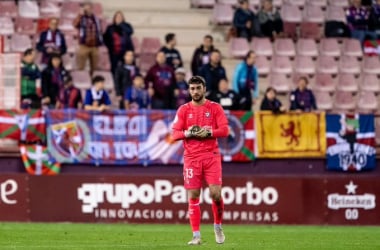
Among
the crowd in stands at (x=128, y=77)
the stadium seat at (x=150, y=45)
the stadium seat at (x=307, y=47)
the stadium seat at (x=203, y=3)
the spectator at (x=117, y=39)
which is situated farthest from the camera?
the stadium seat at (x=203, y=3)

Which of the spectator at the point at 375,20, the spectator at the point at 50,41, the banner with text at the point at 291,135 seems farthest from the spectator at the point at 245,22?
the spectator at the point at 50,41

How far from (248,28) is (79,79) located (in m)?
4.40

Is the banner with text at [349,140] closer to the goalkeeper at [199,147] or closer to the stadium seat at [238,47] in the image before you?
the stadium seat at [238,47]

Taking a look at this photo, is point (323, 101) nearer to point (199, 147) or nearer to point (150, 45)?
point (150, 45)

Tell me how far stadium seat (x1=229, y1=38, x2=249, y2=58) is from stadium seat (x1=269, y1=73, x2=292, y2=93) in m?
0.91

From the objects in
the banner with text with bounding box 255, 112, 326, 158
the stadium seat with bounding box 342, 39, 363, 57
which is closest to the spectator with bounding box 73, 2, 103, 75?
the banner with text with bounding box 255, 112, 326, 158

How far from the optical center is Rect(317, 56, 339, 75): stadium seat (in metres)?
28.8

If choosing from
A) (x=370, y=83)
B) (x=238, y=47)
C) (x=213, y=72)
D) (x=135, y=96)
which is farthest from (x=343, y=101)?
(x=135, y=96)

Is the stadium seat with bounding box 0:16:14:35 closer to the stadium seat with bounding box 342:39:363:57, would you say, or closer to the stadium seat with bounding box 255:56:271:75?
the stadium seat with bounding box 255:56:271:75

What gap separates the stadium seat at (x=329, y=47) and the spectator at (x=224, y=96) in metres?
4.99

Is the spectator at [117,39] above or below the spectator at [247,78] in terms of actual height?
above

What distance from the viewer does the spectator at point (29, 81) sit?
24031 mm

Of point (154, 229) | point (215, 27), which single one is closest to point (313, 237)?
point (154, 229)

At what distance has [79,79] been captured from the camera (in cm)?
2644
